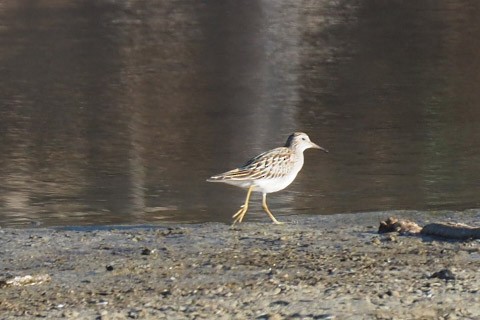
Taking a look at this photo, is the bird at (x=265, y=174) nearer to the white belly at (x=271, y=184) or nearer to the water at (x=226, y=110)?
the white belly at (x=271, y=184)

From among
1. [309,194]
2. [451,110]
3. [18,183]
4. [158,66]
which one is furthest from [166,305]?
[158,66]

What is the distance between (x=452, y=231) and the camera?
9.00 m

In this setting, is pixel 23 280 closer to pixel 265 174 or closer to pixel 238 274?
pixel 238 274

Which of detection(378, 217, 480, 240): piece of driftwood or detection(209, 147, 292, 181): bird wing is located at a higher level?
detection(209, 147, 292, 181): bird wing

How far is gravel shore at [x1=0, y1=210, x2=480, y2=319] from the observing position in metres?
7.14

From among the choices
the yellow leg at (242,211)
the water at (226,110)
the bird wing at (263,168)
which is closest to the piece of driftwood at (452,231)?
the bird wing at (263,168)

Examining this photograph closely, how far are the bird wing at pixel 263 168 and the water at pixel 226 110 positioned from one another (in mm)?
1124

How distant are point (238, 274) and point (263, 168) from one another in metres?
2.46

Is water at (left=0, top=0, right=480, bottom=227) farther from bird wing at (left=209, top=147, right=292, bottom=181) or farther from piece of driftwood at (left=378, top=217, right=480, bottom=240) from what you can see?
piece of driftwood at (left=378, top=217, right=480, bottom=240)

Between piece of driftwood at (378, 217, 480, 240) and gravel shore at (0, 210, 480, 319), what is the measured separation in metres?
0.09

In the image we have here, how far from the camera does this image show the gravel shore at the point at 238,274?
714cm

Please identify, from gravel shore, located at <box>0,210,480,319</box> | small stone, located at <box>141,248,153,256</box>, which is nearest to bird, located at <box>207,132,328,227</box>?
gravel shore, located at <box>0,210,480,319</box>

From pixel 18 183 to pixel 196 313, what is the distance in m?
6.89

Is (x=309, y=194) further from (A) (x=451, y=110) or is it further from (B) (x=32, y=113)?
(B) (x=32, y=113)
